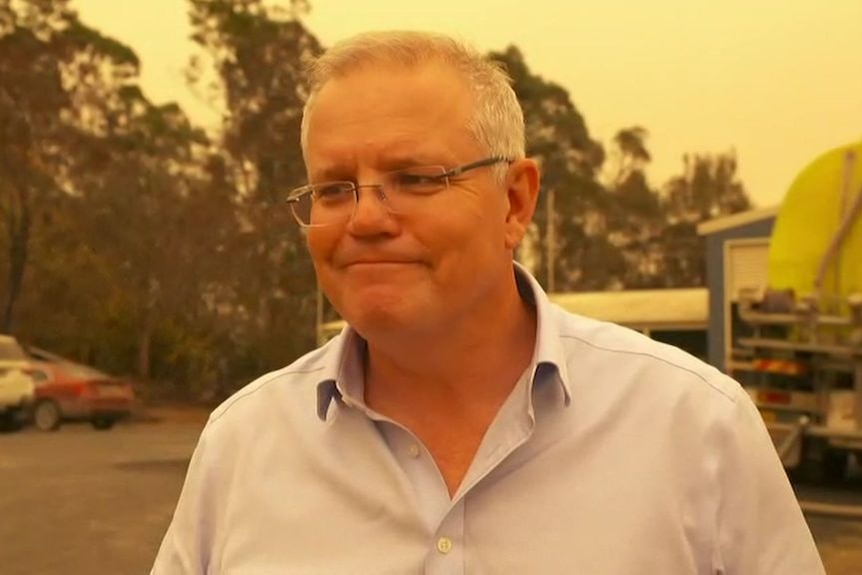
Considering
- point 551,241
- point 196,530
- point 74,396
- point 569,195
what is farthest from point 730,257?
point 196,530

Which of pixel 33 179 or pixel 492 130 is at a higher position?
pixel 492 130

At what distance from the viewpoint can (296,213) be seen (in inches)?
83.7

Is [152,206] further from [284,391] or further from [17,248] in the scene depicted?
[284,391]

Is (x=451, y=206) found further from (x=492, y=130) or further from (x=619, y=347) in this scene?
(x=619, y=347)

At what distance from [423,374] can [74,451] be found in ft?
41.7

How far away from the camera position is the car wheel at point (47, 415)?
1766cm

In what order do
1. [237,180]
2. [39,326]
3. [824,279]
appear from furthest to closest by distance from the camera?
1. [237,180]
2. [39,326]
3. [824,279]

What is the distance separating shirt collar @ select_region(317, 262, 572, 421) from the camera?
2.03m

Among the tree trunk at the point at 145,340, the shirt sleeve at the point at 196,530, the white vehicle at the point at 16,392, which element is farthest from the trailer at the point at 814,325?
the tree trunk at the point at 145,340

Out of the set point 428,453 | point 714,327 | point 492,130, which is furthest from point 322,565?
point 714,327

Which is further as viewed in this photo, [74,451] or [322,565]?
[74,451]

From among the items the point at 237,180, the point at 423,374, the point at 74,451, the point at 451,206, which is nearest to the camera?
the point at 451,206

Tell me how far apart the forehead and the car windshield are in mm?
17497

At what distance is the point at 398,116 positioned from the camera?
6.40ft
